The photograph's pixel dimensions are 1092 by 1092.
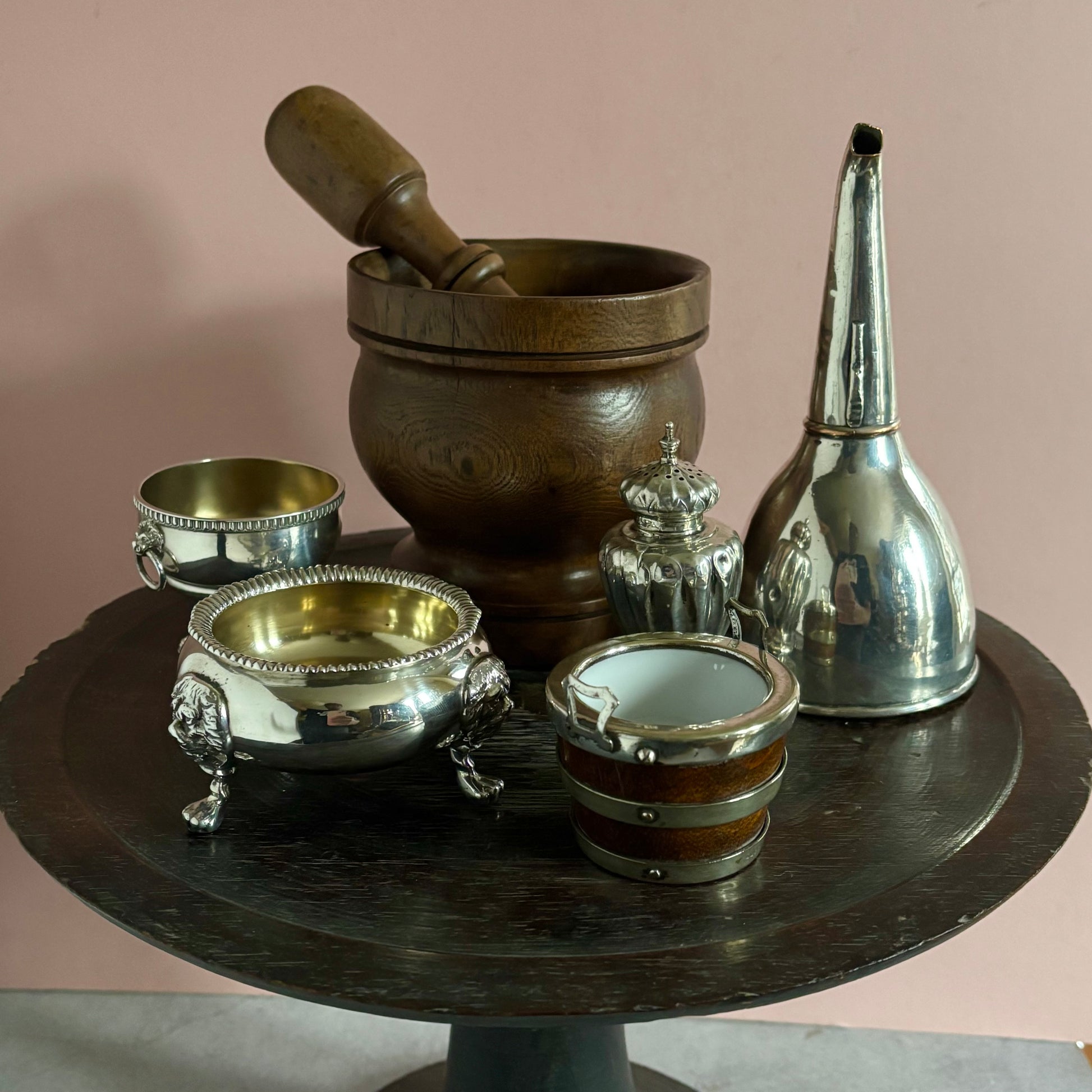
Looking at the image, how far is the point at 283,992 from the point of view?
19.5 inches

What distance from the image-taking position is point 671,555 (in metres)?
0.64

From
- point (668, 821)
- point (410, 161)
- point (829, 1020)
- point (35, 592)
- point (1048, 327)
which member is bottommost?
point (829, 1020)

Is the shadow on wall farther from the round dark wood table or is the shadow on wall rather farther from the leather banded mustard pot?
the leather banded mustard pot

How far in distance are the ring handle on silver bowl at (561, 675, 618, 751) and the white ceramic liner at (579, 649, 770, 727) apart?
0.13 ft

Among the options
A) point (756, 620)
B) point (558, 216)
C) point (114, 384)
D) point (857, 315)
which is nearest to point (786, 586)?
point (756, 620)

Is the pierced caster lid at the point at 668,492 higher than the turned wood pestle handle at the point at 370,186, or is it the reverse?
the turned wood pestle handle at the point at 370,186

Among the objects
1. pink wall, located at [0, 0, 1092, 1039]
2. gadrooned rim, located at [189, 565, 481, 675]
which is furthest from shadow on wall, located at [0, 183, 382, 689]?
gadrooned rim, located at [189, 565, 481, 675]

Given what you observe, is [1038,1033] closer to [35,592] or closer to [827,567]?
[827,567]

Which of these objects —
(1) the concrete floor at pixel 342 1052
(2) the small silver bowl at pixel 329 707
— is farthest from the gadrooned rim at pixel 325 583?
(1) the concrete floor at pixel 342 1052

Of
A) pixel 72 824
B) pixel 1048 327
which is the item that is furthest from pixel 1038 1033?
pixel 72 824

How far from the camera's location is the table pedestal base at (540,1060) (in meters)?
0.83

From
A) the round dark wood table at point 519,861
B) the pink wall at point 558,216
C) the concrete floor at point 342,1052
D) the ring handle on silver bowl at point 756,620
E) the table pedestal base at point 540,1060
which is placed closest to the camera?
the round dark wood table at point 519,861

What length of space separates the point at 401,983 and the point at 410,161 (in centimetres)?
47

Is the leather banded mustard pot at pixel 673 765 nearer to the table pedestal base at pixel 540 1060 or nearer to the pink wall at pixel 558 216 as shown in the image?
the table pedestal base at pixel 540 1060
